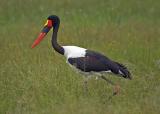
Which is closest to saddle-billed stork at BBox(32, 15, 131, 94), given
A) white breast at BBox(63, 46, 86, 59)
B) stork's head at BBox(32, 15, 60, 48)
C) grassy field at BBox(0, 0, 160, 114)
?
white breast at BBox(63, 46, 86, 59)

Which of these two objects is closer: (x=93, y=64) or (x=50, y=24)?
(x=93, y=64)

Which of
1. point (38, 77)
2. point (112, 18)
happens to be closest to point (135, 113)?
point (38, 77)

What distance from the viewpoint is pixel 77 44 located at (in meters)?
11.1

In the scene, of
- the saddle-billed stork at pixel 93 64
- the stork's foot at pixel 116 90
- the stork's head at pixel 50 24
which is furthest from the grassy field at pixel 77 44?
the stork's head at pixel 50 24

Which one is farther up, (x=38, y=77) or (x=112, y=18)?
(x=112, y=18)

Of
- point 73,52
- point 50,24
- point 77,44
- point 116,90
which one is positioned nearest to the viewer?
point 116,90

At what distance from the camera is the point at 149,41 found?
36.4 ft

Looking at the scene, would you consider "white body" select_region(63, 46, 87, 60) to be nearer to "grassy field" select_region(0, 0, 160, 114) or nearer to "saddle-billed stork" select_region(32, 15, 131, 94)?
"saddle-billed stork" select_region(32, 15, 131, 94)

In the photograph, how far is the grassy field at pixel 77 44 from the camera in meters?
7.44

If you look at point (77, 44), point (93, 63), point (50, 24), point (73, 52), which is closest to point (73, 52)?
point (73, 52)

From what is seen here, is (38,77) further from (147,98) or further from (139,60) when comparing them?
(139,60)

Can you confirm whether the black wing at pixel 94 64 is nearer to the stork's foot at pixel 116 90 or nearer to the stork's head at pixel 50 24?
the stork's foot at pixel 116 90

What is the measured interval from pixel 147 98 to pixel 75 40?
3.74 meters

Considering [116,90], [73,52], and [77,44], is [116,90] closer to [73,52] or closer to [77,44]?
[73,52]
